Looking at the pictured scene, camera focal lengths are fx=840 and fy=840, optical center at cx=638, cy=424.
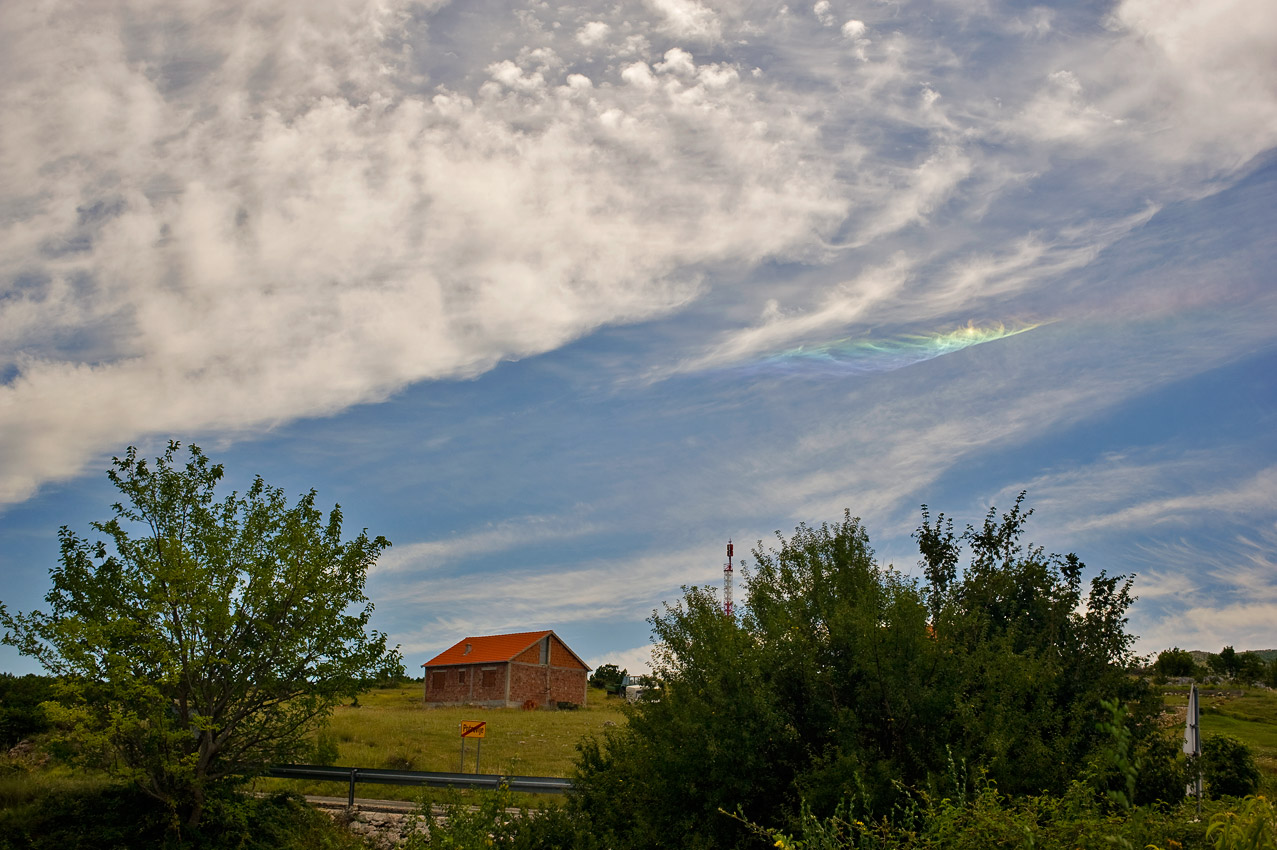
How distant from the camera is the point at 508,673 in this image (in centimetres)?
6681

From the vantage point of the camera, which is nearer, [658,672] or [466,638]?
[658,672]

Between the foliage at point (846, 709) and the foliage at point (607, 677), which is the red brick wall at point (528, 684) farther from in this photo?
the foliage at point (846, 709)

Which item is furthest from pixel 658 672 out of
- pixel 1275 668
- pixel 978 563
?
pixel 1275 668

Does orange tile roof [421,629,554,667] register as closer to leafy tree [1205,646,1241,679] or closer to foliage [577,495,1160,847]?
foliage [577,495,1160,847]

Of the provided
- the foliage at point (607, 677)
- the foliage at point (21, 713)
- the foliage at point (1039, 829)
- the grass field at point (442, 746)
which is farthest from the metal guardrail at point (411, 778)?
the foliage at point (607, 677)

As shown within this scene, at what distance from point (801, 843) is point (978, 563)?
12.3 metres

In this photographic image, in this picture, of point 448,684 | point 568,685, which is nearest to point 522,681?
point 568,685

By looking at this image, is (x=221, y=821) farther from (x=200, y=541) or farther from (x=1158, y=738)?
(x=1158, y=738)

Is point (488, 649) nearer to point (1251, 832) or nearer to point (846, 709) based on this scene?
point (846, 709)

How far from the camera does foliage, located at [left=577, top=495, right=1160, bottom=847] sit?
1225 centimetres

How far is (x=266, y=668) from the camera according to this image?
69.7 ft

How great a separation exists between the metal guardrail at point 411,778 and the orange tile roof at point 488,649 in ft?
137

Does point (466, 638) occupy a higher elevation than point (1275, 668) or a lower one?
higher

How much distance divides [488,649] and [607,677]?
29151 millimetres
